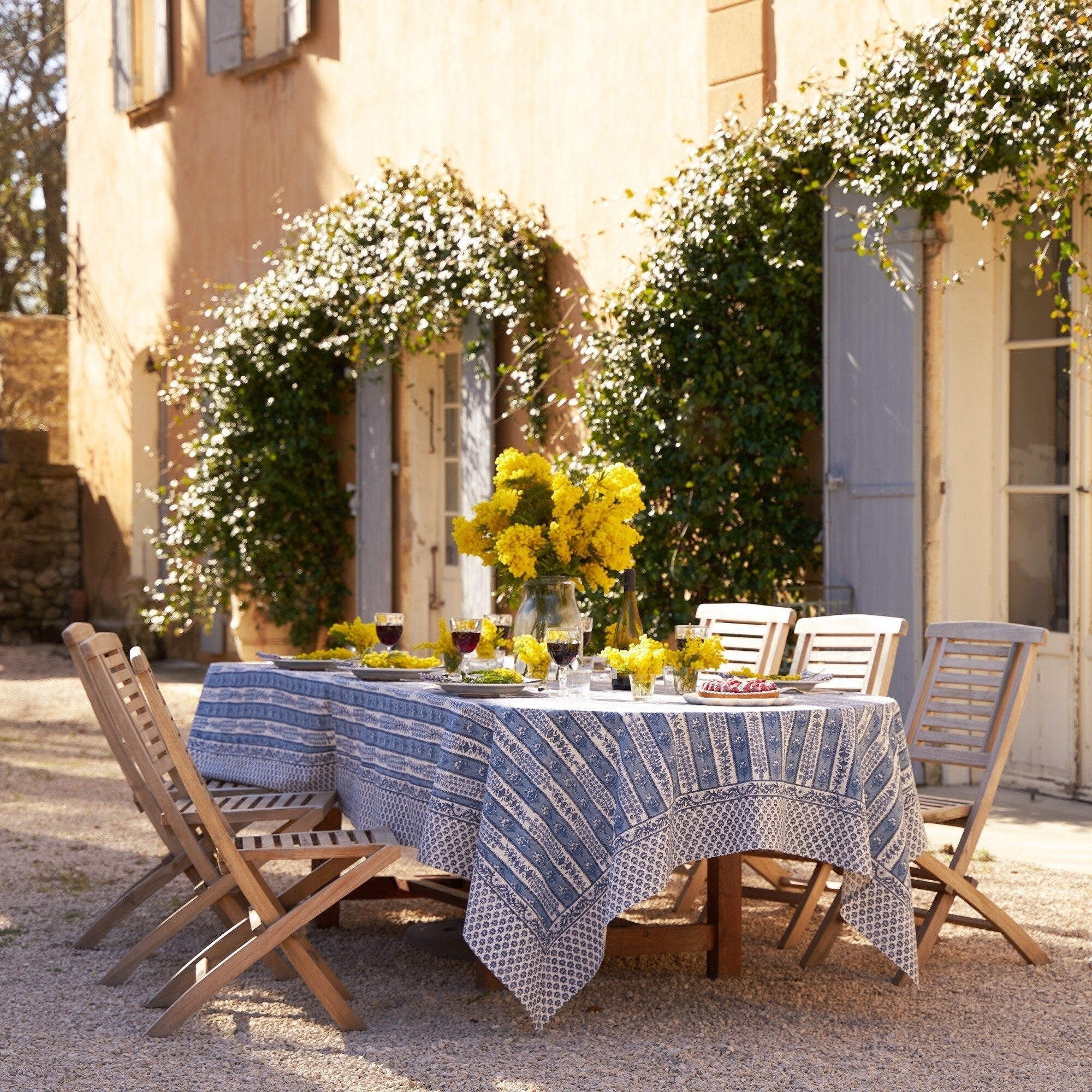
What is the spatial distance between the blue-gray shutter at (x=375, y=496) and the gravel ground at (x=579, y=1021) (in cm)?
488

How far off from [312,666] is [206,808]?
972 mm

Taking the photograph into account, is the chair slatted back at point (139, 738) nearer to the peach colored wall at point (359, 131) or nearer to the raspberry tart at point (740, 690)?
the raspberry tart at point (740, 690)

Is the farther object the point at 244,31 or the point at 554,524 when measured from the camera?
the point at 244,31

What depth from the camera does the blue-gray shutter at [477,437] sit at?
842 cm

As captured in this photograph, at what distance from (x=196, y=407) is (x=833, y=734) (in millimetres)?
7615

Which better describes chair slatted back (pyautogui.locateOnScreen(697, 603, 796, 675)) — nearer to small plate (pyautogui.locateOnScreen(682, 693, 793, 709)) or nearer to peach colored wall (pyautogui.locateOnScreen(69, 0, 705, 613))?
small plate (pyautogui.locateOnScreen(682, 693, 793, 709))

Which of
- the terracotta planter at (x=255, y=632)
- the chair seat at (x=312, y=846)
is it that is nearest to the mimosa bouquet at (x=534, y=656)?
the chair seat at (x=312, y=846)

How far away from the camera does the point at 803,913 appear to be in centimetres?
415

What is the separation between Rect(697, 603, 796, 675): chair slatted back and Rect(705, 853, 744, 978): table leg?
86cm

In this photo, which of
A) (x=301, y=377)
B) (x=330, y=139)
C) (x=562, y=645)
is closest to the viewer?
(x=562, y=645)

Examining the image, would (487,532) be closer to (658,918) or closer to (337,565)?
(658,918)

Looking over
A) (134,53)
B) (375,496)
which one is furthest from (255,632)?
(134,53)

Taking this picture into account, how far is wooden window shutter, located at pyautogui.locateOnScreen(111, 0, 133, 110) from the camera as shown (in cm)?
1226

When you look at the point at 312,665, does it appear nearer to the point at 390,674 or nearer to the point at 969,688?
the point at 390,674
